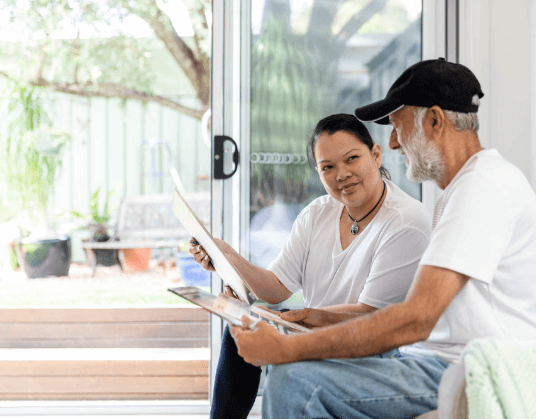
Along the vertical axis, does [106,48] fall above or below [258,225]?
above

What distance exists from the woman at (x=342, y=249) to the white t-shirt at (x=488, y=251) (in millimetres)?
219

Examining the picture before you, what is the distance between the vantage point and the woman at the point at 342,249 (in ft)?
3.97

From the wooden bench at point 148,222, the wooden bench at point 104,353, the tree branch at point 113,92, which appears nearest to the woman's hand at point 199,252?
the wooden bench at point 104,353

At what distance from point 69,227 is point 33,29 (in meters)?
1.79

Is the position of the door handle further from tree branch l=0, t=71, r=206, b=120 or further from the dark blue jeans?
tree branch l=0, t=71, r=206, b=120

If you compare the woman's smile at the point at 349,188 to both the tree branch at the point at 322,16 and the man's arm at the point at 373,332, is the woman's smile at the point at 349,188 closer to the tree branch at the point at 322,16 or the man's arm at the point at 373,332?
the man's arm at the point at 373,332

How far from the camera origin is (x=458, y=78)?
3.36ft

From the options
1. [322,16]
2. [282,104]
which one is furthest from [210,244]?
[322,16]

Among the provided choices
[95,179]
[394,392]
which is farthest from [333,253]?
[95,179]

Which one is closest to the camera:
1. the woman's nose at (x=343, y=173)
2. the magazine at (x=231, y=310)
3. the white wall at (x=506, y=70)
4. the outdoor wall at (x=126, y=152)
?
the magazine at (x=231, y=310)

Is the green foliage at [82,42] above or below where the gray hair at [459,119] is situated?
above

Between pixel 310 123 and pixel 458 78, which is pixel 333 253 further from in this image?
pixel 310 123

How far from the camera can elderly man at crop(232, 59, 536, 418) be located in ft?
2.95

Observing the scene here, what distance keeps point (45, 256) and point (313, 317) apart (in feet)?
11.7
